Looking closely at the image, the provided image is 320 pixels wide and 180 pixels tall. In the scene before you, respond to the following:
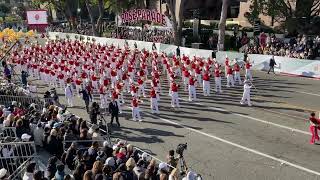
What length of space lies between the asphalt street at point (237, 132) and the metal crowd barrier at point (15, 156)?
5111 mm

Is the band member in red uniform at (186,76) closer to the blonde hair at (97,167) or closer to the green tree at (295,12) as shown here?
the blonde hair at (97,167)

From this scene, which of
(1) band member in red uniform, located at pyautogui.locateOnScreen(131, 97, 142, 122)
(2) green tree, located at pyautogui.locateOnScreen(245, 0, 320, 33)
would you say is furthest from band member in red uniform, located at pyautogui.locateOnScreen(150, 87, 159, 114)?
(2) green tree, located at pyautogui.locateOnScreen(245, 0, 320, 33)

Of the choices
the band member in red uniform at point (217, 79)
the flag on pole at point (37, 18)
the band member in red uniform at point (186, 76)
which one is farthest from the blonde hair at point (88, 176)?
the flag on pole at point (37, 18)

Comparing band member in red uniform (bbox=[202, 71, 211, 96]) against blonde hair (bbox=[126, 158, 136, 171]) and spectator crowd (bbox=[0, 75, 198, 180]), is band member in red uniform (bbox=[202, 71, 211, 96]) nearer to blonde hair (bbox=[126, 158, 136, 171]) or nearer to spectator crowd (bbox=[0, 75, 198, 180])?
spectator crowd (bbox=[0, 75, 198, 180])

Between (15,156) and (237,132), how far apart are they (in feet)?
31.4

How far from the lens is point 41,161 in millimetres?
13922

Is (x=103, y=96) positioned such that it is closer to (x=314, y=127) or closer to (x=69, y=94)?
(x=69, y=94)

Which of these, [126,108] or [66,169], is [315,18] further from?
[66,169]

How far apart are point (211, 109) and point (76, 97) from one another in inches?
336

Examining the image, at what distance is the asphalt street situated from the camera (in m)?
15.4

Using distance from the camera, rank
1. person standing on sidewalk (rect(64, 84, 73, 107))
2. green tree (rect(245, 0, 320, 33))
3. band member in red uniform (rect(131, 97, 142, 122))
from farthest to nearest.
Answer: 1. green tree (rect(245, 0, 320, 33))
2. person standing on sidewalk (rect(64, 84, 73, 107))
3. band member in red uniform (rect(131, 97, 142, 122))

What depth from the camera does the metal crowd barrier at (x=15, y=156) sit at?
13.1 meters

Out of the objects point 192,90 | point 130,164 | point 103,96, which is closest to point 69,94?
point 103,96

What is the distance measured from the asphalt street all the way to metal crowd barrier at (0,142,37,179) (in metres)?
5.11
